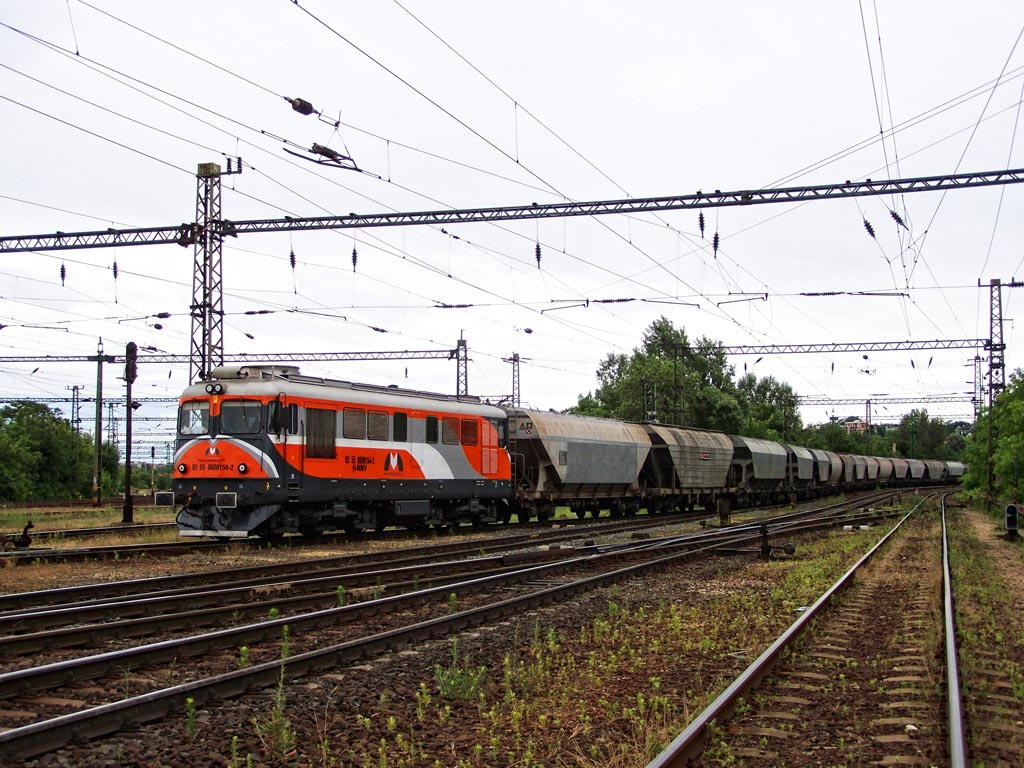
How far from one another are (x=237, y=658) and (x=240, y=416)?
12063mm

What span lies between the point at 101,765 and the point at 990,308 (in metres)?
45.2

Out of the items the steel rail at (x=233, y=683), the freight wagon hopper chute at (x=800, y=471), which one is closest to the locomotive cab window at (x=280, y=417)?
the steel rail at (x=233, y=683)

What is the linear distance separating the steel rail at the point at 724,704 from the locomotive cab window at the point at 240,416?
12676 millimetres

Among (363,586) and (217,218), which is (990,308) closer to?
(217,218)

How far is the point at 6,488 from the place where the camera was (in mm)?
52250

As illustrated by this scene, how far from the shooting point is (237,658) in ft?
28.8

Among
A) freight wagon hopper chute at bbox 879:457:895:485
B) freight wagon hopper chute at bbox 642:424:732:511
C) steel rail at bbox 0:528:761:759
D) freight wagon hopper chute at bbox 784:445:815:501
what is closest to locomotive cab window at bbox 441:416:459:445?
steel rail at bbox 0:528:761:759

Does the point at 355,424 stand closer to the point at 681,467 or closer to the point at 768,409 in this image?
the point at 681,467

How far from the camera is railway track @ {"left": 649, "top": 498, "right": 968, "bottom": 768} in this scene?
6156mm

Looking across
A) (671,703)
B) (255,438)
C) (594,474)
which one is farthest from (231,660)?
(594,474)

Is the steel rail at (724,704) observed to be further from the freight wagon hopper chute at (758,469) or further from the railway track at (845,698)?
the freight wagon hopper chute at (758,469)

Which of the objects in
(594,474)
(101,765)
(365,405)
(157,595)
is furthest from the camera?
(594,474)

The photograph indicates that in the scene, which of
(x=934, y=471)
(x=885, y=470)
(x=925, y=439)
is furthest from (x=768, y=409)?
(x=925, y=439)

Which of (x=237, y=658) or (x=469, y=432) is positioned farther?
(x=469, y=432)
